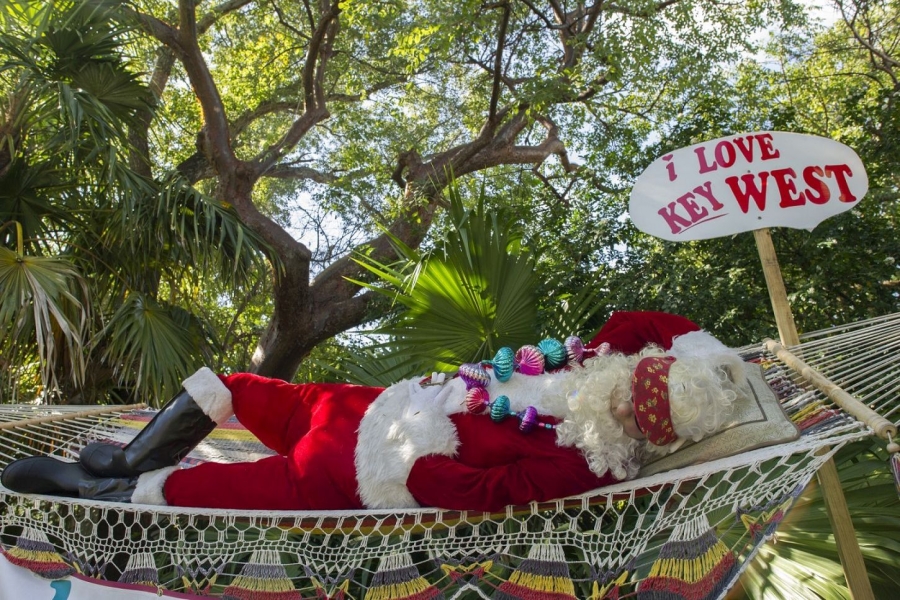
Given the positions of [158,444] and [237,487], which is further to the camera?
[158,444]

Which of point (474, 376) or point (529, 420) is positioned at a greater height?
point (474, 376)

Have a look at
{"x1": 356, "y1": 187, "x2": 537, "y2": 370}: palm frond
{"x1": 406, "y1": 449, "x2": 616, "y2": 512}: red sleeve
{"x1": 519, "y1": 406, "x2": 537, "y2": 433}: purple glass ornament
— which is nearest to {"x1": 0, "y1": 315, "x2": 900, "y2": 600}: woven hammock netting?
{"x1": 406, "y1": 449, "x2": 616, "y2": 512}: red sleeve

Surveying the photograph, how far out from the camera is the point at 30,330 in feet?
11.4

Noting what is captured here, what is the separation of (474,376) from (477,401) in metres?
0.09

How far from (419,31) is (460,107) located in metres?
3.93

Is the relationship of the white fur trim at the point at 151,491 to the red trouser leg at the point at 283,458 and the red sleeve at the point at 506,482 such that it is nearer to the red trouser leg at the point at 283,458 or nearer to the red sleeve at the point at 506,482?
the red trouser leg at the point at 283,458

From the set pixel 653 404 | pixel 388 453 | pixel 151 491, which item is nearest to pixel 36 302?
pixel 151 491

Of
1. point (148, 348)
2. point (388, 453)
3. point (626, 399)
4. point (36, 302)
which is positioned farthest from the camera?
point (148, 348)

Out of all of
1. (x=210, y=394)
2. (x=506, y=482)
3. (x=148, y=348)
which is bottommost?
(x=506, y=482)

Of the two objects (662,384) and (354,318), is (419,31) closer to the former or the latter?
(354,318)

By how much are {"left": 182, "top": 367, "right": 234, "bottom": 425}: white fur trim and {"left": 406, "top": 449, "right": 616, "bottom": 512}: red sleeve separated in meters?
0.65

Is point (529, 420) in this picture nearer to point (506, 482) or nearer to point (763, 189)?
point (506, 482)

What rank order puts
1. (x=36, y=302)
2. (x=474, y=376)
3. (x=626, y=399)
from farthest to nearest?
(x=36, y=302), (x=474, y=376), (x=626, y=399)

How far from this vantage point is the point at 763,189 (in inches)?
79.0
